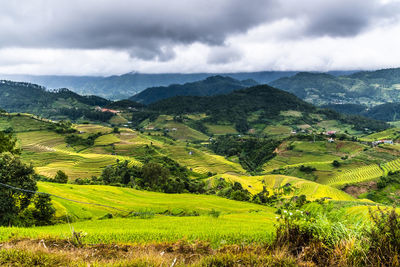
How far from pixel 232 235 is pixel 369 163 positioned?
454ft

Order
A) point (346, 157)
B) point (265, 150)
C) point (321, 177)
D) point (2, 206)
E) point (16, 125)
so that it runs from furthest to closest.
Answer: point (265, 150) → point (16, 125) → point (346, 157) → point (321, 177) → point (2, 206)

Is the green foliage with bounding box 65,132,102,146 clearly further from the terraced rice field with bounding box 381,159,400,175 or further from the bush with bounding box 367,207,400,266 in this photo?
the terraced rice field with bounding box 381,159,400,175

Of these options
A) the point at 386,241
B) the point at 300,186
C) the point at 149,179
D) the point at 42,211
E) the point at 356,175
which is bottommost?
the point at 356,175

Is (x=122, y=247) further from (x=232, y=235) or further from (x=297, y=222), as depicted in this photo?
(x=297, y=222)

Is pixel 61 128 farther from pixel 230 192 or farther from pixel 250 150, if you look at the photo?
pixel 250 150

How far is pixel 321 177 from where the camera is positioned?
11006 cm

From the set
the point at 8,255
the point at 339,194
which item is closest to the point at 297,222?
the point at 8,255

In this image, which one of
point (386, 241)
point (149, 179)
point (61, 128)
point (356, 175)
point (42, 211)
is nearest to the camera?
point (386, 241)

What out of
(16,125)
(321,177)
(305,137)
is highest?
(16,125)

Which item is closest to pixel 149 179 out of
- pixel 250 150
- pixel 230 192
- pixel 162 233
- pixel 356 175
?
pixel 230 192

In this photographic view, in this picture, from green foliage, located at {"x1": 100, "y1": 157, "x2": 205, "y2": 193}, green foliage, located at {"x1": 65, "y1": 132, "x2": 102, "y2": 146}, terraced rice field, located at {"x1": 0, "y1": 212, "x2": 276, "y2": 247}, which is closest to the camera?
terraced rice field, located at {"x1": 0, "y1": 212, "x2": 276, "y2": 247}

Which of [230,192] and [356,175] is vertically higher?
[230,192]

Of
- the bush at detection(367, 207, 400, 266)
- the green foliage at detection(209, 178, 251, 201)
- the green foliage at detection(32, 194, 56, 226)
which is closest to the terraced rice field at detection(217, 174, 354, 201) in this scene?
the green foliage at detection(209, 178, 251, 201)

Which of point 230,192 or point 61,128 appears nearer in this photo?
point 230,192
